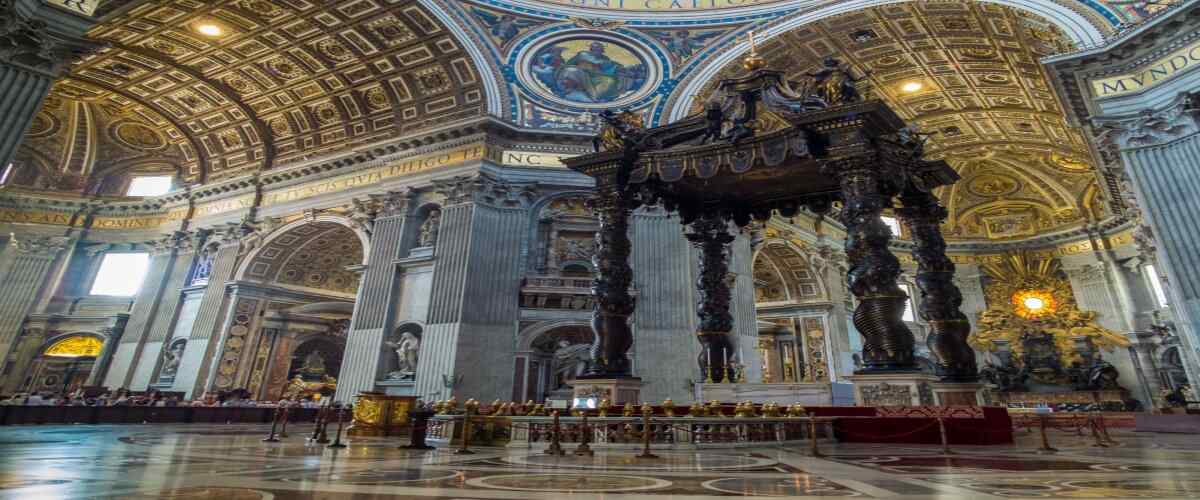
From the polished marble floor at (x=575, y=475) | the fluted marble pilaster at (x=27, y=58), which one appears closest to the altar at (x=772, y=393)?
the polished marble floor at (x=575, y=475)

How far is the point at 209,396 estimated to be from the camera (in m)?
14.5

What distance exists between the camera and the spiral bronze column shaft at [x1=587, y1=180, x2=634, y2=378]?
281 inches

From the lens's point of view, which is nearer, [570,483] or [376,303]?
[570,483]

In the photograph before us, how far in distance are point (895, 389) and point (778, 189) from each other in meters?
3.37

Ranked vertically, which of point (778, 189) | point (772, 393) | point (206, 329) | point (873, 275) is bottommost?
point (772, 393)

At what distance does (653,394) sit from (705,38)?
386 inches

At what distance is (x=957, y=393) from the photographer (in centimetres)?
617

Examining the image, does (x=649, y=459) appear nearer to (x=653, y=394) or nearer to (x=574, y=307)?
(x=653, y=394)

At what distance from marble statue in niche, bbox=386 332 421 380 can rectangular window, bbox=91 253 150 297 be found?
12.3 m

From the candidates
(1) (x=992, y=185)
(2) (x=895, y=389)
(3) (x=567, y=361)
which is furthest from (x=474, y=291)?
(1) (x=992, y=185)

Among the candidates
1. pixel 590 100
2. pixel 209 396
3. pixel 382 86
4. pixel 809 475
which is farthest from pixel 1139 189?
pixel 209 396

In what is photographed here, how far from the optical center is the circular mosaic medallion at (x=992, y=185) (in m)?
21.8

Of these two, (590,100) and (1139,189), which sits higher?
(590,100)

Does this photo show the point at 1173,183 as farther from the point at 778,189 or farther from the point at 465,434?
the point at 465,434
